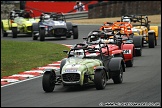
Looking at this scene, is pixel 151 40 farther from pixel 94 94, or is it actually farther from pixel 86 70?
pixel 94 94

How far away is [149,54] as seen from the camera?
25.2m

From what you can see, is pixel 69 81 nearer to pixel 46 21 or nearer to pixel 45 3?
pixel 46 21

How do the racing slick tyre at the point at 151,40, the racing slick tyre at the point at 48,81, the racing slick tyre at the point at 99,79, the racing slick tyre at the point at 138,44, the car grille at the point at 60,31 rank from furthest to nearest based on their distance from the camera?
the car grille at the point at 60,31, the racing slick tyre at the point at 151,40, the racing slick tyre at the point at 138,44, the racing slick tyre at the point at 48,81, the racing slick tyre at the point at 99,79

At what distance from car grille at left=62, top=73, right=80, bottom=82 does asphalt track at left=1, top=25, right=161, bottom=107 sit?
0.32 m

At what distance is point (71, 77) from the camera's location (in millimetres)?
15258

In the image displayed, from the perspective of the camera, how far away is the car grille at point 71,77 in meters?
15.2

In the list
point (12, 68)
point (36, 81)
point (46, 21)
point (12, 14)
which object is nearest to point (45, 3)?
point (12, 14)

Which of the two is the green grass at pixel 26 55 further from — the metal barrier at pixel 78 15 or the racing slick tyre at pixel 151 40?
the metal barrier at pixel 78 15

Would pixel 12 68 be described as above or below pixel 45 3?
below

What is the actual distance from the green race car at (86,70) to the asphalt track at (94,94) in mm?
210

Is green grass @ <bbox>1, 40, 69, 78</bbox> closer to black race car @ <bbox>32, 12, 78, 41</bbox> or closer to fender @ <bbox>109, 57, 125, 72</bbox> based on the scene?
black race car @ <bbox>32, 12, 78, 41</bbox>

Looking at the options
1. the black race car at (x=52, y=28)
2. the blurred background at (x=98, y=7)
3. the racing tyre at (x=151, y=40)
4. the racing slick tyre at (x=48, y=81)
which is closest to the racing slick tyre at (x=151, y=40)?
the racing tyre at (x=151, y=40)

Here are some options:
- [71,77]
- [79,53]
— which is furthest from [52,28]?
[71,77]

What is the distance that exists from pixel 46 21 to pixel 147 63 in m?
12.4
